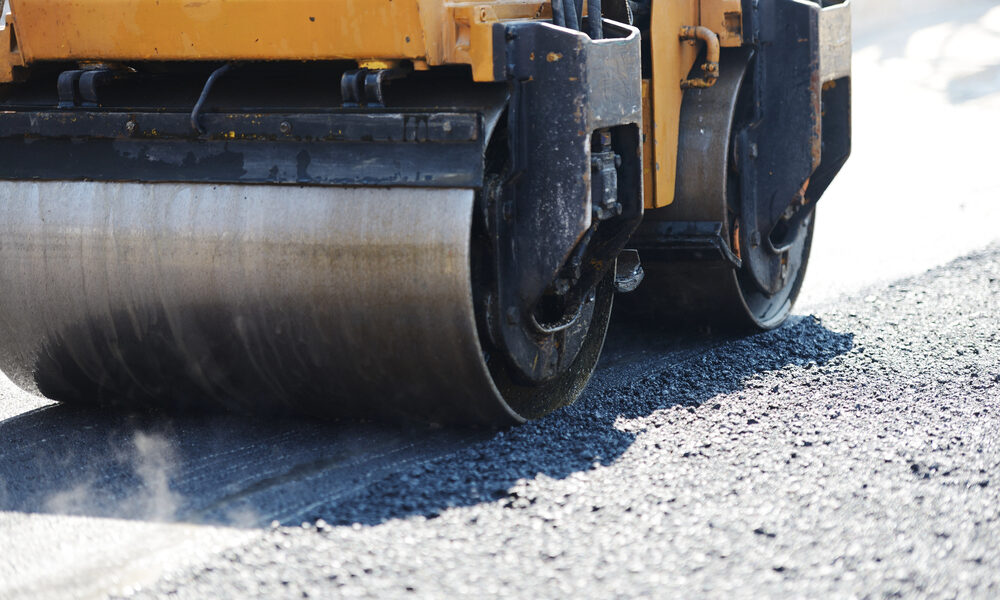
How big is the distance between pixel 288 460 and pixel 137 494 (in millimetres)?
418

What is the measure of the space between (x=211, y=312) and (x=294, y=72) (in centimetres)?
72

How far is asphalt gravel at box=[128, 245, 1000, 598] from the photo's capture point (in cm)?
277

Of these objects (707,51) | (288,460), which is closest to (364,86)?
(288,460)

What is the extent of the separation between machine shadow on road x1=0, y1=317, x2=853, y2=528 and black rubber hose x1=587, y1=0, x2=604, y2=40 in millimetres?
1106

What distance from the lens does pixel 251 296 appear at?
11.6ft

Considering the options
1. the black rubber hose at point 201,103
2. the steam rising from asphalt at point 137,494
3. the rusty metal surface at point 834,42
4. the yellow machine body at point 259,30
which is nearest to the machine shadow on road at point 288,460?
the steam rising from asphalt at point 137,494

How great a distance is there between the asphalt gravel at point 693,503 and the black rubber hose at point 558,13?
113 centimetres

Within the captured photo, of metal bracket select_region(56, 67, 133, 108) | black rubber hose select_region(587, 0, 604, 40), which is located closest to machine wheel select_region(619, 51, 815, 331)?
black rubber hose select_region(587, 0, 604, 40)

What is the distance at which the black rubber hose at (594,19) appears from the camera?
3.80 m

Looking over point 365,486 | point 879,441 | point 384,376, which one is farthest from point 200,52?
point 879,441

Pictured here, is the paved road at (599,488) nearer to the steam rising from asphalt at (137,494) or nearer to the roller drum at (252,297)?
the steam rising from asphalt at (137,494)

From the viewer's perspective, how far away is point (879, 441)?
370 centimetres

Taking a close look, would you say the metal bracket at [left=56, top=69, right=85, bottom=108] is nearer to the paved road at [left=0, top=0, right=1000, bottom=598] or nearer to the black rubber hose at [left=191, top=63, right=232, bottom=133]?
the black rubber hose at [left=191, top=63, right=232, bottom=133]

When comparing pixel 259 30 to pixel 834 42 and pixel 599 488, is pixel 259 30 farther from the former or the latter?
pixel 834 42
